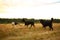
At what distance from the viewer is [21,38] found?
5.23 metres

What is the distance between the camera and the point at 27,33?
5555 millimetres

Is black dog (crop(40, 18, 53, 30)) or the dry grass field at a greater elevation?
black dog (crop(40, 18, 53, 30))

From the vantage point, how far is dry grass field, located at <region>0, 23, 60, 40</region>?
5.28 m

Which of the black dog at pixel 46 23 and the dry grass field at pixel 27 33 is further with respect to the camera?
the black dog at pixel 46 23

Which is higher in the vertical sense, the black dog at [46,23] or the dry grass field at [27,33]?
the black dog at [46,23]

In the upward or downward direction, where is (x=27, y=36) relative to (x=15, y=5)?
downward

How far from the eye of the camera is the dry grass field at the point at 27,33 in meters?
5.28

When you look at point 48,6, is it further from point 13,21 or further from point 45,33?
point 13,21

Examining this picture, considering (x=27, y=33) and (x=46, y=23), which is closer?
(x=27, y=33)

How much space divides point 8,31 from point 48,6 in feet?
4.24

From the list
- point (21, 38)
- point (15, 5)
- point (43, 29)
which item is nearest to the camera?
point (21, 38)

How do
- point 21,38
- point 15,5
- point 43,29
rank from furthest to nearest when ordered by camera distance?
1. point 43,29
2. point 15,5
3. point 21,38

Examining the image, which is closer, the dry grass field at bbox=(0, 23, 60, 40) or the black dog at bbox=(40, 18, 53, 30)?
the dry grass field at bbox=(0, 23, 60, 40)

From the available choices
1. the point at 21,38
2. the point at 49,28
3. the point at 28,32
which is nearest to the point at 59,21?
the point at 49,28
